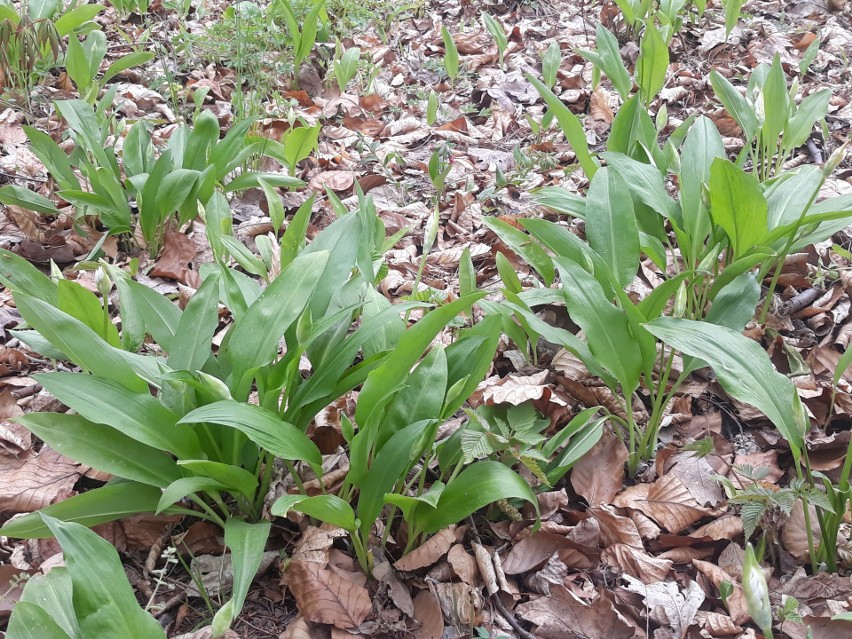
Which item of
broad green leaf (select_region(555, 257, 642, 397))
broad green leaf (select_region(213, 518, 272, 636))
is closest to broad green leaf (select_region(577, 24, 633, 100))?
broad green leaf (select_region(555, 257, 642, 397))

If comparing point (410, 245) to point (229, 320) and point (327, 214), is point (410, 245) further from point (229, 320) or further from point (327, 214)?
point (229, 320)

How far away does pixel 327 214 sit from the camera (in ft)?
9.68

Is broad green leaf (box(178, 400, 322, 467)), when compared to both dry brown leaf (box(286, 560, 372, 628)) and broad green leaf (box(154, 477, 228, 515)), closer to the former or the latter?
broad green leaf (box(154, 477, 228, 515))

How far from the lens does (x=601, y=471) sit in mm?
1792

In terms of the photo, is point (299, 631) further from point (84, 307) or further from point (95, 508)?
point (84, 307)

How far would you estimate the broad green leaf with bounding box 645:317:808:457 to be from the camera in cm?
149

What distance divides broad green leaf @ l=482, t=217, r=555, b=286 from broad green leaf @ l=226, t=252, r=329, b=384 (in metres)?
0.81

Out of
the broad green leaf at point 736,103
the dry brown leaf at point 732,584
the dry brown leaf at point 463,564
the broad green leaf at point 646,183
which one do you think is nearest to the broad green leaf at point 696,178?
the broad green leaf at point 646,183

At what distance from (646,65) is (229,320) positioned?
215 cm

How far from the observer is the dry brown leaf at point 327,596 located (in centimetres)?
146

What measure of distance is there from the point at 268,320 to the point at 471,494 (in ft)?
1.93

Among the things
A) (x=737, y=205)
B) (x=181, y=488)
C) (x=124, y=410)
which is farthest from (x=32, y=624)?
(x=737, y=205)

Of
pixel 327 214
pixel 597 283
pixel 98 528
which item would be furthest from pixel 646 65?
pixel 98 528

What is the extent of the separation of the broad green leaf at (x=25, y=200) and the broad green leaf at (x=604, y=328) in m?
2.05
